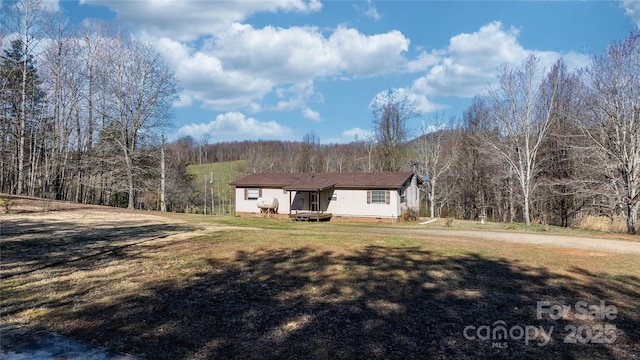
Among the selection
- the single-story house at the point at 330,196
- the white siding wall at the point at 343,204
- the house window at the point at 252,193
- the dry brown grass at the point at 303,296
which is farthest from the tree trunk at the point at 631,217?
the house window at the point at 252,193

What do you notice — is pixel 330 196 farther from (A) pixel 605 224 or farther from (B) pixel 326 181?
(A) pixel 605 224

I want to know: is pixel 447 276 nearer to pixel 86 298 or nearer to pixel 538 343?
pixel 538 343

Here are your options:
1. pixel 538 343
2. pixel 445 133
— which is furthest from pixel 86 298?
pixel 445 133

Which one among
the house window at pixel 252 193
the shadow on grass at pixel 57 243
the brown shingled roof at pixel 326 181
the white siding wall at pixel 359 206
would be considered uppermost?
the brown shingled roof at pixel 326 181

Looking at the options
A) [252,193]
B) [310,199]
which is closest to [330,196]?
[310,199]

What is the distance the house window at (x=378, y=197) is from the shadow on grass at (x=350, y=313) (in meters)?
16.3

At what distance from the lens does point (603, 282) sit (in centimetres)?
700

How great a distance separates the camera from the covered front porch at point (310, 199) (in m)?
24.7

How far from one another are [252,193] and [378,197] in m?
9.57

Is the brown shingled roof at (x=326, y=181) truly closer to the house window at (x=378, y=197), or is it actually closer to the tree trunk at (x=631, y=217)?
the house window at (x=378, y=197)

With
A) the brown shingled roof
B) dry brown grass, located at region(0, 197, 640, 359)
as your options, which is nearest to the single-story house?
the brown shingled roof

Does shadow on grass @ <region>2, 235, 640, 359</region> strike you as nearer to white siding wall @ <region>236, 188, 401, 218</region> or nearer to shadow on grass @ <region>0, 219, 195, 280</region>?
shadow on grass @ <region>0, 219, 195, 280</region>

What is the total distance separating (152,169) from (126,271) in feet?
80.9

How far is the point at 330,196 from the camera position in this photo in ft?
85.4
